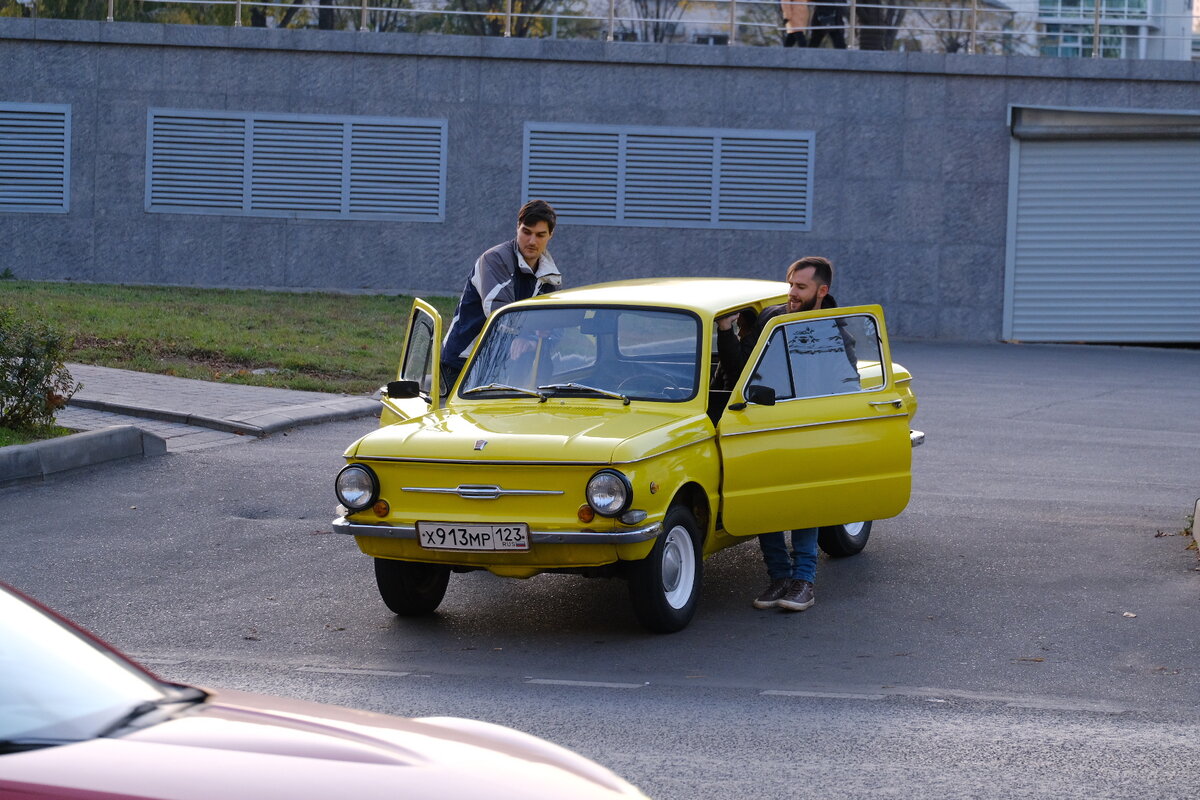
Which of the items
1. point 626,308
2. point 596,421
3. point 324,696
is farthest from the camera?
point 626,308

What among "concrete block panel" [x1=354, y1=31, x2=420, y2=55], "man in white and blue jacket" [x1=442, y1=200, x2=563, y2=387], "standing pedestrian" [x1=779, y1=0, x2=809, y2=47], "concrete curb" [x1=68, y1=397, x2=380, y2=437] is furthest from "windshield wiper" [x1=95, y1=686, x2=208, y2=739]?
"standing pedestrian" [x1=779, y1=0, x2=809, y2=47]

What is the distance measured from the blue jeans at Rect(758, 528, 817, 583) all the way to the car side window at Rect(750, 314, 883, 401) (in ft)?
2.37

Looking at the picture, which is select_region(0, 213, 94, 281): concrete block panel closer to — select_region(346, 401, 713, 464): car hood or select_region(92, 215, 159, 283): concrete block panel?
select_region(92, 215, 159, 283): concrete block panel

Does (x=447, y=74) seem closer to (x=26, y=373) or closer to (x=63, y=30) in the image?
(x=63, y=30)

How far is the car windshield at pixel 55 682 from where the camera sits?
302 centimetres

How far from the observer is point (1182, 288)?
2481 centimetres

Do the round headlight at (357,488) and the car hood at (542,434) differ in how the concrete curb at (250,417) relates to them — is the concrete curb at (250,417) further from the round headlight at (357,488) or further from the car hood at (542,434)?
the round headlight at (357,488)

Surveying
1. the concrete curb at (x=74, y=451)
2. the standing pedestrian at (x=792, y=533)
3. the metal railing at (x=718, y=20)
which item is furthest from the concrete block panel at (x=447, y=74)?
the standing pedestrian at (x=792, y=533)

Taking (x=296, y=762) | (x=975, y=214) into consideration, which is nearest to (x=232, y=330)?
(x=975, y=214)

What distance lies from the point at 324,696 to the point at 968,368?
15.7m

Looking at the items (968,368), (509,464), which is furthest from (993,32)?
(509,464)

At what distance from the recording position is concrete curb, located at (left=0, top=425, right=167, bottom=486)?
34.5 feet

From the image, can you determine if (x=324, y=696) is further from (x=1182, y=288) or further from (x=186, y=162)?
(x=1182, y=288)

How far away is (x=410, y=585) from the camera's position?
7.41 meters
